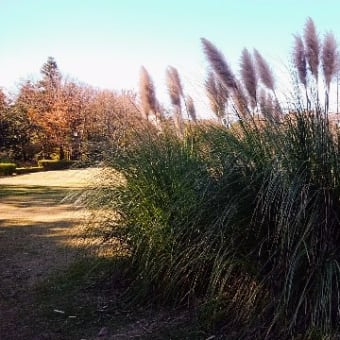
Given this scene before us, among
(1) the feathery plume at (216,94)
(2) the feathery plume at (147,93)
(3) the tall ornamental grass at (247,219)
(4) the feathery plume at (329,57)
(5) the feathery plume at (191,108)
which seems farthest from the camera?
(2) the feathery plume at (147,93)

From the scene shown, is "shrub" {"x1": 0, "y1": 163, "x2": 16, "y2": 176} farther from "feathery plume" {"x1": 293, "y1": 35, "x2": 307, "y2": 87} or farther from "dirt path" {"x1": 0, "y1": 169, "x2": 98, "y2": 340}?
"feathery plume" {"x1": 293, "y1": 35, "x2": 307, "y2": 87}

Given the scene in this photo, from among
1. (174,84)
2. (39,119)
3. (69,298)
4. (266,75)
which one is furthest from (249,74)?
(39,119)

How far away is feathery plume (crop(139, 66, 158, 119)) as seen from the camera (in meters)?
3.99

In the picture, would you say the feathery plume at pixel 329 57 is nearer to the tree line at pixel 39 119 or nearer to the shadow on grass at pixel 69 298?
the shadow on grass at pixel 69 298

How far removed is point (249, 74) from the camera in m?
3.07

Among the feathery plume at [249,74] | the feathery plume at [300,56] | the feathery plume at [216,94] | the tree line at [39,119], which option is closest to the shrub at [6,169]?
the tree line at [39,119]

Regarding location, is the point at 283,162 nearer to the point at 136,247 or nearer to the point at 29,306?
the point at 136,247

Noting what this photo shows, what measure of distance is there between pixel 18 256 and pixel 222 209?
10.4 ft

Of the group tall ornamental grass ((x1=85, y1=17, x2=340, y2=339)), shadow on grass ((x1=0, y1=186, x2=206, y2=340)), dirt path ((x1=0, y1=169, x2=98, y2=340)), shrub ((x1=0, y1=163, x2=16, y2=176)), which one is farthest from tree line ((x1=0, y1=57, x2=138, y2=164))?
tall ornamental grass ((x1=85, y1=17, x2=340, y2=339))

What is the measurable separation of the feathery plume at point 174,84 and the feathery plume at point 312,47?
50.6 inches

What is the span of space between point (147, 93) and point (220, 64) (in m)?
1.01

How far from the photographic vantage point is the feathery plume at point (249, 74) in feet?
10.1

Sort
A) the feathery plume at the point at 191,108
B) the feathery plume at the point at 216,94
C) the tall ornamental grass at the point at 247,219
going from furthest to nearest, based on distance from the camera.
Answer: the feathery plume at the point at 191,108, the feathery plume at the point at 216,94, the tall ornamental grass at the point at 247,219

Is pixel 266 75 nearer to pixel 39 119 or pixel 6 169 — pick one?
pixel 6 169
